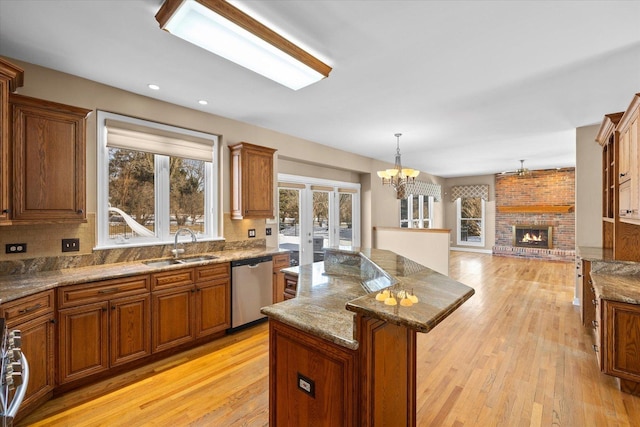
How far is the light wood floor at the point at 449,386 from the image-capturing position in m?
2.07

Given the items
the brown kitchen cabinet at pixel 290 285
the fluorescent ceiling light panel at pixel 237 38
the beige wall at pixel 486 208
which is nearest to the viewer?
the fluorescent ceiling light panel at pixel 237 38

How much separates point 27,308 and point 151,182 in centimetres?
170

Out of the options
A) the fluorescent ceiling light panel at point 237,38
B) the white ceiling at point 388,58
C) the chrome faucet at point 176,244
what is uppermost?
the white ceiling at point 388,58

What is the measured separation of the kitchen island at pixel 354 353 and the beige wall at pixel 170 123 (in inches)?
93.8

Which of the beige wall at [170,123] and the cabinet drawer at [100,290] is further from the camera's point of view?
the beige wall at [170,123]

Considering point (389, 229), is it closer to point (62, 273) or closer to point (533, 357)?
point (533, 357)

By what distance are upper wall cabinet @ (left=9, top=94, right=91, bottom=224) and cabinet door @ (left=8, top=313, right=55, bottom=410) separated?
0.81 meters

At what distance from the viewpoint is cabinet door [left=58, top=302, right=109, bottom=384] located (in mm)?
2271

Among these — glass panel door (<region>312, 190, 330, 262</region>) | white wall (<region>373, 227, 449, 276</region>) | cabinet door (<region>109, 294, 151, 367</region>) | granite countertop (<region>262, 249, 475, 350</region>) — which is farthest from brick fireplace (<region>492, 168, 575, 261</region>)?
cabinet door (<region>109, 294, 151, 367</region>)

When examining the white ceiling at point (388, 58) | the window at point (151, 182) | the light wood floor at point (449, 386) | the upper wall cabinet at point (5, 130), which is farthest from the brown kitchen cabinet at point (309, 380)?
the window at point (151, 182)

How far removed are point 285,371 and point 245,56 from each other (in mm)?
2099

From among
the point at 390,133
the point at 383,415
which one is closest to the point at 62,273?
the point at 383,415

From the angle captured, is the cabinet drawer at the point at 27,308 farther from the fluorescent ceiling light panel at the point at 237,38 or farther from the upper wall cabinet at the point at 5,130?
the fluorescent ceiling light panel at the point at 237,38

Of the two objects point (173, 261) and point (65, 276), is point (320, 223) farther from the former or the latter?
point (65, 276)
